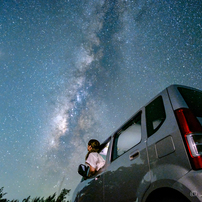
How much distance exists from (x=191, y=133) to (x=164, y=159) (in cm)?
34

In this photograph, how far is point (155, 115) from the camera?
1.67m

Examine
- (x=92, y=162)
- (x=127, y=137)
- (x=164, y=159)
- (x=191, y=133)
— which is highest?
(x=127, y=137)

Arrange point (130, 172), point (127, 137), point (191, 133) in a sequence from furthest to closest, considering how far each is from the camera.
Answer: point (127, 137) → point (130, 172) → point (191, 133)

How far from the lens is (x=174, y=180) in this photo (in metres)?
1.06

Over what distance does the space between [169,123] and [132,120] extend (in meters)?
0.89

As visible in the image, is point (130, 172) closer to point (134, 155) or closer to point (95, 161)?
point (134, 155)

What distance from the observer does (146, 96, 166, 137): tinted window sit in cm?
150

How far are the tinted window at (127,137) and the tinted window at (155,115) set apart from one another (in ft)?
0.89

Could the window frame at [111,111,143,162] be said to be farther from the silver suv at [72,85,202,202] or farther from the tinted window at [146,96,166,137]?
the tinted window at [146,96,166,137]

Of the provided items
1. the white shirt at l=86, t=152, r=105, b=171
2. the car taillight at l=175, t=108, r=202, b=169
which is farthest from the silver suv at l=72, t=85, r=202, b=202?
the white shirt at l=86, t=152, r=105, b=171

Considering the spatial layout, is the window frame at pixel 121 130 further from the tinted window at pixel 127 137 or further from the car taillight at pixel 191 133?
the car taillight at pixel 191 133

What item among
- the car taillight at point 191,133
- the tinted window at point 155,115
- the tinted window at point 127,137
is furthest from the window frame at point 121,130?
the car taillight at point 191,133

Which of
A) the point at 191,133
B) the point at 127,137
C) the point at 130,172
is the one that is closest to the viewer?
the point at 191,133

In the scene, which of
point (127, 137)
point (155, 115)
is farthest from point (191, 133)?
point (127, 137)
